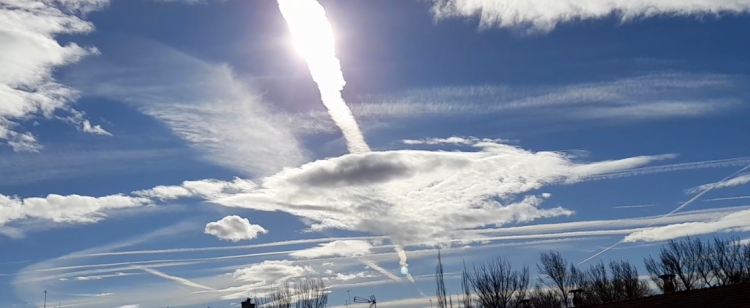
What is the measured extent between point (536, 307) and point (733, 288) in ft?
207

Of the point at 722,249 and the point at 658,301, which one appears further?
the point at 722,249

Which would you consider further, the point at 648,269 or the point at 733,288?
the point at 648,269

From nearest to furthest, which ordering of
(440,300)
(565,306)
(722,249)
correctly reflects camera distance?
(440,300) → (722,249) → (565,306)

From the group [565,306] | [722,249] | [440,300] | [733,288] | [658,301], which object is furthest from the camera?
[565,306]

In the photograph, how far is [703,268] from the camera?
84938mm

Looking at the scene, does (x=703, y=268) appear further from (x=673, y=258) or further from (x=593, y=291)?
(x=593, y=291)

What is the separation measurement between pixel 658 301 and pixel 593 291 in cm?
6283

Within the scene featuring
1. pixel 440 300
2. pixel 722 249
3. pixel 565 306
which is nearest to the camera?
pixel 440 300

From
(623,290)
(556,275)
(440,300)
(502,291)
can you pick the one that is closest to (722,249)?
(623,290)

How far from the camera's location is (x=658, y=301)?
1348 inches

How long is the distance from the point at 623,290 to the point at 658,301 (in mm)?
62658

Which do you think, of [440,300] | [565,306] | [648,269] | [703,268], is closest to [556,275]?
[565,306]

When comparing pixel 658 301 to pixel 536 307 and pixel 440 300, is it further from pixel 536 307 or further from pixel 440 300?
pixel 536 307

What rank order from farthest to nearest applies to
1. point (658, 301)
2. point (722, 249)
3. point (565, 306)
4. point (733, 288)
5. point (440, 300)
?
point (565, 306), point (722, 249), point (440, 300), point (658, 301), point (733, 288)
